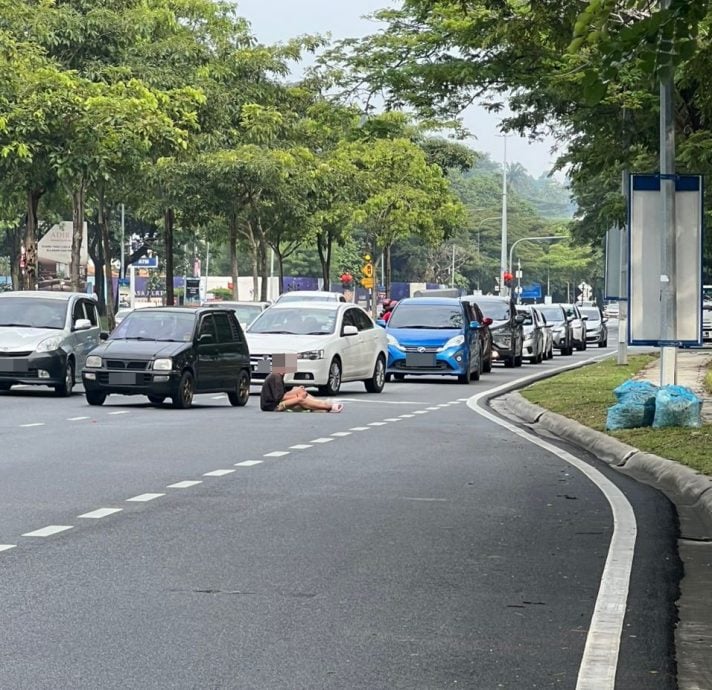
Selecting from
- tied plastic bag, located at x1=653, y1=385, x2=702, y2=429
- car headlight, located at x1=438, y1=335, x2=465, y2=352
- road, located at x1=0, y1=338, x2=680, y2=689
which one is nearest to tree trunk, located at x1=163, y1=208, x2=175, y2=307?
car headlight, located at x1=438, y1=335, x2=465, y2=352

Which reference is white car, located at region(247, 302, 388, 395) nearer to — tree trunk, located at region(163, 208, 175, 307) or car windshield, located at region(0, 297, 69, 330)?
car windshield, located at region(0, 297, 69, 330)

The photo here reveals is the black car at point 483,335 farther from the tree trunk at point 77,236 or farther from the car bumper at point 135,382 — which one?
the car bumper at point 135,382

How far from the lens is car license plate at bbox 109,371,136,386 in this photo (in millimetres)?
24812

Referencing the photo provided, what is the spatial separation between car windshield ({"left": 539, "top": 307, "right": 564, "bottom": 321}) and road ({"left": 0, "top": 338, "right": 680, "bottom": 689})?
4034 centimetres

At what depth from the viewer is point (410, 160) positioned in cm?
7031

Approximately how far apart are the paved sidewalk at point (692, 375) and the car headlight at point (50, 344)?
9519mm

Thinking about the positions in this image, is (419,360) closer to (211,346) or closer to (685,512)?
(211,346)

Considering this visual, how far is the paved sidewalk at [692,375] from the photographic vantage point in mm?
24047

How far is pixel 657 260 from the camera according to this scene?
809 inches

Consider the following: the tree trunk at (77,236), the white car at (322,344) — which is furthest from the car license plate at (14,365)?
the tree trunk at (77,236)

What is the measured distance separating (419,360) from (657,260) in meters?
14.6

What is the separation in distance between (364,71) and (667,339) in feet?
32.6

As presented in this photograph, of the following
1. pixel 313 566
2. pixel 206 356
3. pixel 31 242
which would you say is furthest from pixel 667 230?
pixel 31 242

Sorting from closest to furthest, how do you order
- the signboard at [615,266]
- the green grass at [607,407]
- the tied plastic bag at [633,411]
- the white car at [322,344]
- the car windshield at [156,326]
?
the green grass at [607,407] < the tied plastic bag at [633,411] < the car windshield at [156,326] < the white car at [322,344] < the signboard at [615,266]
